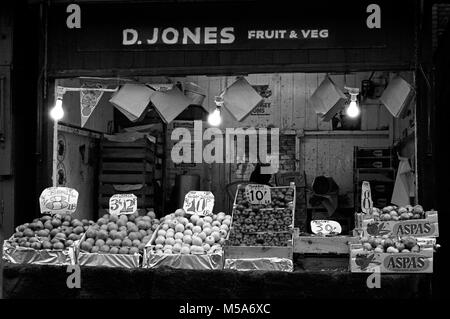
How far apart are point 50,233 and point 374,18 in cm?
461

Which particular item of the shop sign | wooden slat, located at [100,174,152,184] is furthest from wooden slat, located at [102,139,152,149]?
the shop sign

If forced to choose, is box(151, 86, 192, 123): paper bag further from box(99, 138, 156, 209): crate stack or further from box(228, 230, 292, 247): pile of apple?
box(99, 138, 156, 209): crate stack

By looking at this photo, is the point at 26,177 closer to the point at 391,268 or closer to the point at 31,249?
the point at 31,249

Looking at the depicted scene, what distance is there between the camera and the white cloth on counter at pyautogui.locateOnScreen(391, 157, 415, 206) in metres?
10.5

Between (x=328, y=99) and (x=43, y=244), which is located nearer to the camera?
(x=43, y=244)

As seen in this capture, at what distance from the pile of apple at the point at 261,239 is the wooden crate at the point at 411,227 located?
0.96 meters

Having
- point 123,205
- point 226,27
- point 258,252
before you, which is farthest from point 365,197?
point 123,205

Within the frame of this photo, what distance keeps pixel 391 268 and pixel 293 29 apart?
309 cm

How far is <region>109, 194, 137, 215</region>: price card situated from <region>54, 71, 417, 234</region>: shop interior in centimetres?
263

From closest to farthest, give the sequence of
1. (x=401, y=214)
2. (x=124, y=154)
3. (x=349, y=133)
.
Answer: (x=401, y=214) < (x=124, y=154) < (x=349, y=133)

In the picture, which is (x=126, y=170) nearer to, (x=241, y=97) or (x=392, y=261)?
(x=241, y=97)

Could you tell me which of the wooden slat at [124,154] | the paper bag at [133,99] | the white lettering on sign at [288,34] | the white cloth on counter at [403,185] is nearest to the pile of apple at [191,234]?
the paper bag at [133,99]

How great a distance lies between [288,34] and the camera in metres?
7.60
